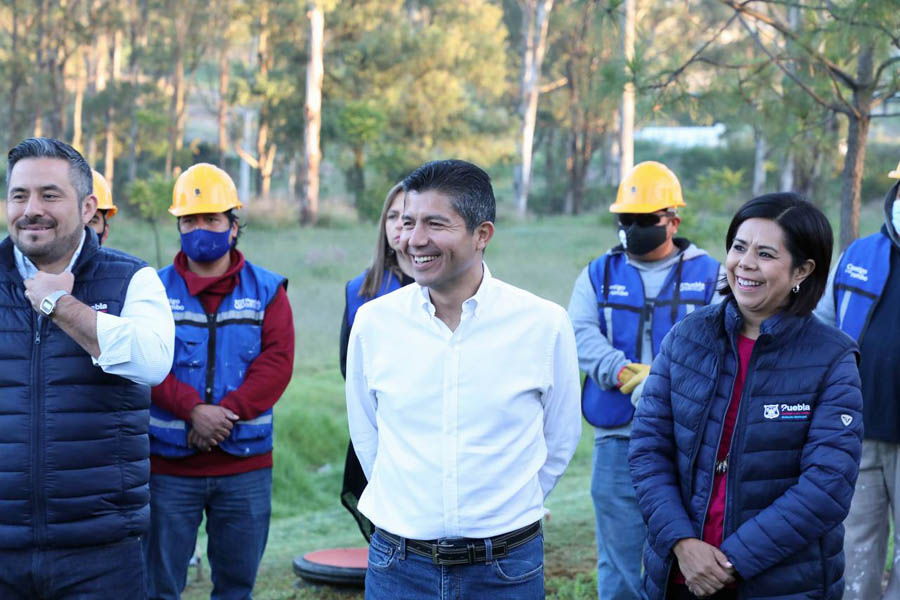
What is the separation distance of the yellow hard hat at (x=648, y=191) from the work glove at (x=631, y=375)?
0.75 metres

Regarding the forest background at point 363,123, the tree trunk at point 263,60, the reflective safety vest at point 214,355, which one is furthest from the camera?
the tree trunk at point 263,60

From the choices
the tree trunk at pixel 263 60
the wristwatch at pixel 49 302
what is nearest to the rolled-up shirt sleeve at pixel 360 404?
the wristwatch at pixel 49 302

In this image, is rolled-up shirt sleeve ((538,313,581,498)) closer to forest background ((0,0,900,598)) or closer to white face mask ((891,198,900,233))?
white face mask ((891,198,900,233))

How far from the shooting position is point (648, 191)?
4.83 meters

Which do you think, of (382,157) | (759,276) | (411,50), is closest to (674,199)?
(759,276)

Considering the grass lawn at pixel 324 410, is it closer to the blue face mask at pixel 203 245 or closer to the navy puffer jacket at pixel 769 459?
the blue face mask at pixel 203 245

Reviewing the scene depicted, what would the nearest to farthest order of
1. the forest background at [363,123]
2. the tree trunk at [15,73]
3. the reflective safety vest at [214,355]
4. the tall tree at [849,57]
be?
the reflective safety vest at [214,355] < the tall tree at [849,57] < the forest background at [363,123] < the tree trunk at [15,73]

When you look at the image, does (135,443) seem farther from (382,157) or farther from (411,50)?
(411,50)

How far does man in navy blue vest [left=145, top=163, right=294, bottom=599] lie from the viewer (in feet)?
14.6

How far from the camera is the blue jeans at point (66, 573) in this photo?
10.6 ft

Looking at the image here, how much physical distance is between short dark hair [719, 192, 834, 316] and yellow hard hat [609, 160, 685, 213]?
1.53 m

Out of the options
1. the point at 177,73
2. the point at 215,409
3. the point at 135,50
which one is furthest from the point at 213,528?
the point at 135,50

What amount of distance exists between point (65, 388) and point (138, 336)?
12.3 inches

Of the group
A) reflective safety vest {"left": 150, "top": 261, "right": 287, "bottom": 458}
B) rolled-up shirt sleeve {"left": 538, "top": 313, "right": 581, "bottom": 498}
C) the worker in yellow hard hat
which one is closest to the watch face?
reflective safety vest {"left": 150, "top": 261, "right": 287, "bottom": 458}
